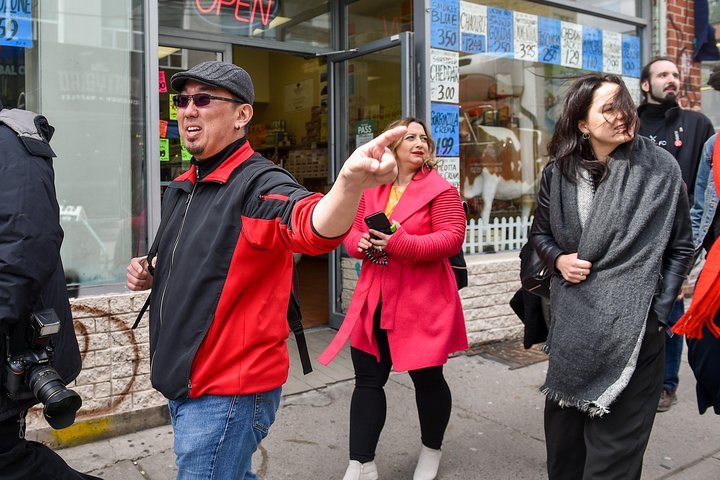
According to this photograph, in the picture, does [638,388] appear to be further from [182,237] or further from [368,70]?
[368,70]

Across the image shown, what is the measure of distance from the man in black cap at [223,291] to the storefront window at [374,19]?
401 cm

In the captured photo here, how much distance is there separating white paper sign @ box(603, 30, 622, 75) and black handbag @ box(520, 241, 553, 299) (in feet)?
15.3

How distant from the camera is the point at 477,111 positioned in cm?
620

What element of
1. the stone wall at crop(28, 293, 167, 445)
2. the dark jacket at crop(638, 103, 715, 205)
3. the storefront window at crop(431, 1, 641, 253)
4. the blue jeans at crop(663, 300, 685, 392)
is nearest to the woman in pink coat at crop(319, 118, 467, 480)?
the stone wall at crop(28, 293, 167, 445)

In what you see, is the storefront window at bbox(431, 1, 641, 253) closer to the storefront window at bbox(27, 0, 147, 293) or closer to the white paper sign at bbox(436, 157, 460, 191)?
the white paper sign at bbox(436, 157, 460, 191)

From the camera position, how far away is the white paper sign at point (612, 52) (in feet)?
22.9

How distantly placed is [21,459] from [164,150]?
3054 millimetres

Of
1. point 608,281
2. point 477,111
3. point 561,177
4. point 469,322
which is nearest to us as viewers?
point 608,281

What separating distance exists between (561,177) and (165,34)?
11.7 ft

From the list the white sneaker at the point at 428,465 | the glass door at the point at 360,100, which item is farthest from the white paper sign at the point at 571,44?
the white sneaker at the point at 428,465

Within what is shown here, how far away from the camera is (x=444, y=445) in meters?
3.96

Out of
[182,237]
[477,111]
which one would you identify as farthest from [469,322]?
[182,237]

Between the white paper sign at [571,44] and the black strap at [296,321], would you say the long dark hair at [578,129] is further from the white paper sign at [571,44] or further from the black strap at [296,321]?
the white paper sign at [571,44]

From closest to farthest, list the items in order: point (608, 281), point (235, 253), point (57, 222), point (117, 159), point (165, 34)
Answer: point (235, 253), point (57, 222), point (608, 281), point (117, 159), point (165, 34)
